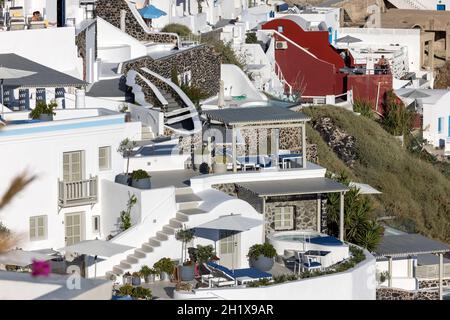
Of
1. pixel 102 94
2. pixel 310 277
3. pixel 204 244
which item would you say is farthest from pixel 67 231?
pixel 102 94

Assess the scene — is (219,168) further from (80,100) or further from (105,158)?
(80,100)

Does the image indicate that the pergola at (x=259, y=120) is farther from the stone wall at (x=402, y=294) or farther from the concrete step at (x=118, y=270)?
the concrete step at (x=118, y=270)

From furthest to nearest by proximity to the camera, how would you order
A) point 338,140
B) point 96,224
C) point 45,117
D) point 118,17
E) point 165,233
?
point 118,17 → point 338,140 → point 45,117 → point 96,224 → point 165,233

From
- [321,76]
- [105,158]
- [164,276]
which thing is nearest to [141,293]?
[164,276]

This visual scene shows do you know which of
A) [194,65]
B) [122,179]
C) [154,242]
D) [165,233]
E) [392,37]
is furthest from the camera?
[392,37]

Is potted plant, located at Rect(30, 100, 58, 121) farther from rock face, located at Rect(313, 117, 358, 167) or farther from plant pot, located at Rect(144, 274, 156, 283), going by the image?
rock face, located at Rect(313, 117, 358, 167)
